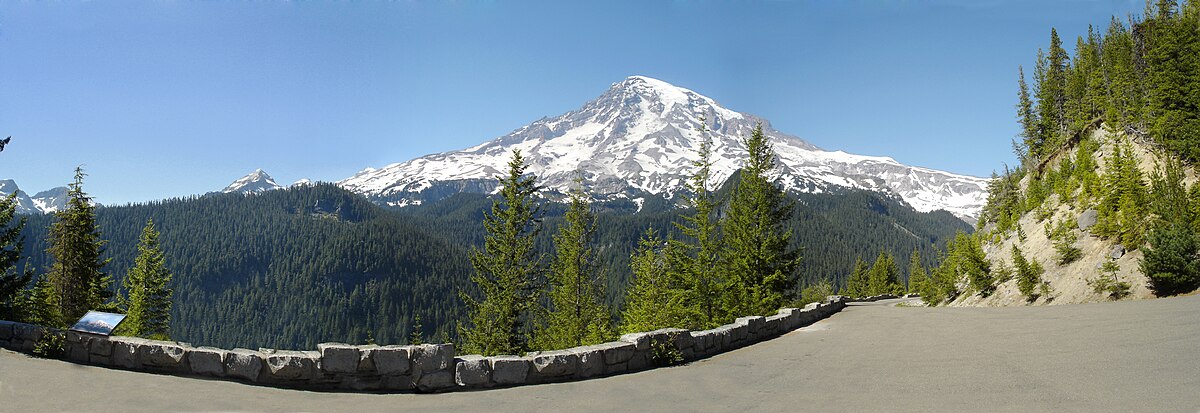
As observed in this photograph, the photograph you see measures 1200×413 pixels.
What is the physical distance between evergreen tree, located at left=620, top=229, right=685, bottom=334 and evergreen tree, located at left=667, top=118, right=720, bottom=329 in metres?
0.73

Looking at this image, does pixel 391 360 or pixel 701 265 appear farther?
pixel 701 265

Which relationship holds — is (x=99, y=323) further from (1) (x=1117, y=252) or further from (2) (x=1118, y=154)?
(2) (x=1118, y=154)

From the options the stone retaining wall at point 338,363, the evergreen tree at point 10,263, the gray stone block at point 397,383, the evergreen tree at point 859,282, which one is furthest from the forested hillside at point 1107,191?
the evergreen tree at point 10,263

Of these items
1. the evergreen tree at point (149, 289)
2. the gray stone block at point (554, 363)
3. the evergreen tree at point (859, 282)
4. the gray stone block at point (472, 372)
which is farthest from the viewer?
the evergreen tree at point (859, 282)

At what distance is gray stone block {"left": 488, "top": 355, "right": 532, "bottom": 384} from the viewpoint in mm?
9180

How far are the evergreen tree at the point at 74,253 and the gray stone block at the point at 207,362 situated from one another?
114 feet

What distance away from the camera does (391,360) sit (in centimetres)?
868

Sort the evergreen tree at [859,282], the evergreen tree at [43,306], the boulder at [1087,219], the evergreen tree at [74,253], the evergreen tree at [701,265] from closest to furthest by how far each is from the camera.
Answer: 1. the evergreen tree at [43,306]
2. the evergreen tree at [701,265]
3. the boulder at [1087,219]
4. the evergreen tree at [74,253]
5. the evergreen tree at [859,282]

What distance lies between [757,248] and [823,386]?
18493 mm

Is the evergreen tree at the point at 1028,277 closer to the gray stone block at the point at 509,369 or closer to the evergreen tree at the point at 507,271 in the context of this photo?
the evergreen tree at the point at 507,271

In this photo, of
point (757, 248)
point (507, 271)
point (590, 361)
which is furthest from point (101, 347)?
point (757, 248)

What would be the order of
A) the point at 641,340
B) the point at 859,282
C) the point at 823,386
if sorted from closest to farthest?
1. the point at 823,386
2. the point at 641,340
3. the point at 859,282

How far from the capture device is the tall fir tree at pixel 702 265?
86.3 ft

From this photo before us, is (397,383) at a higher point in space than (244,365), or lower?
lower
